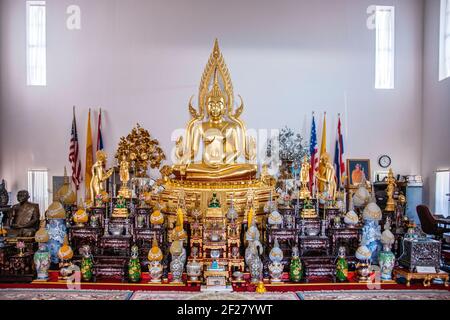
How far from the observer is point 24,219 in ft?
17.4

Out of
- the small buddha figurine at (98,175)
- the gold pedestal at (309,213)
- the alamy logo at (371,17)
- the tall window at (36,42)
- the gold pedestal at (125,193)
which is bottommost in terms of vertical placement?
the gold pedestal at (309,213)

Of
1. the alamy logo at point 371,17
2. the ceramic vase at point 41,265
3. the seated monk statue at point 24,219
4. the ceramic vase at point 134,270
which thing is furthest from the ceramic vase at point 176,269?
the alamy logo at point 371,17

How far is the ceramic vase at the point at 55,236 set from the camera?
16.6 feet

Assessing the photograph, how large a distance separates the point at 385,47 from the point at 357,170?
2765mm

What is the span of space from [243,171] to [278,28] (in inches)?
146

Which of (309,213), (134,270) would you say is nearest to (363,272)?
(309,213)

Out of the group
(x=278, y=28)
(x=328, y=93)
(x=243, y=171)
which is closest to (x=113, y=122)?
(x=243, y=171)

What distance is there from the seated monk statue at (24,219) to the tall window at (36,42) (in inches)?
109

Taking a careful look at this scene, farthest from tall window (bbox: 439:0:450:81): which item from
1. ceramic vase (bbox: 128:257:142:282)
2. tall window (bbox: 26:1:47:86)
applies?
tall window (bbox: 26:1:47:86)

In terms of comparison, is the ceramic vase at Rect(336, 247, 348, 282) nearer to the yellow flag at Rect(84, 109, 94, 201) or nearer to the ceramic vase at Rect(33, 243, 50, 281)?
the ceramic vase at Rect(33, 243, 50, 281)

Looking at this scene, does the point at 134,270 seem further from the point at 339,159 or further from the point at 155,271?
the point at 339,159

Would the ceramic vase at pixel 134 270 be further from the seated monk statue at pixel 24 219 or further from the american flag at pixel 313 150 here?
the american flag at pixel 313 150
